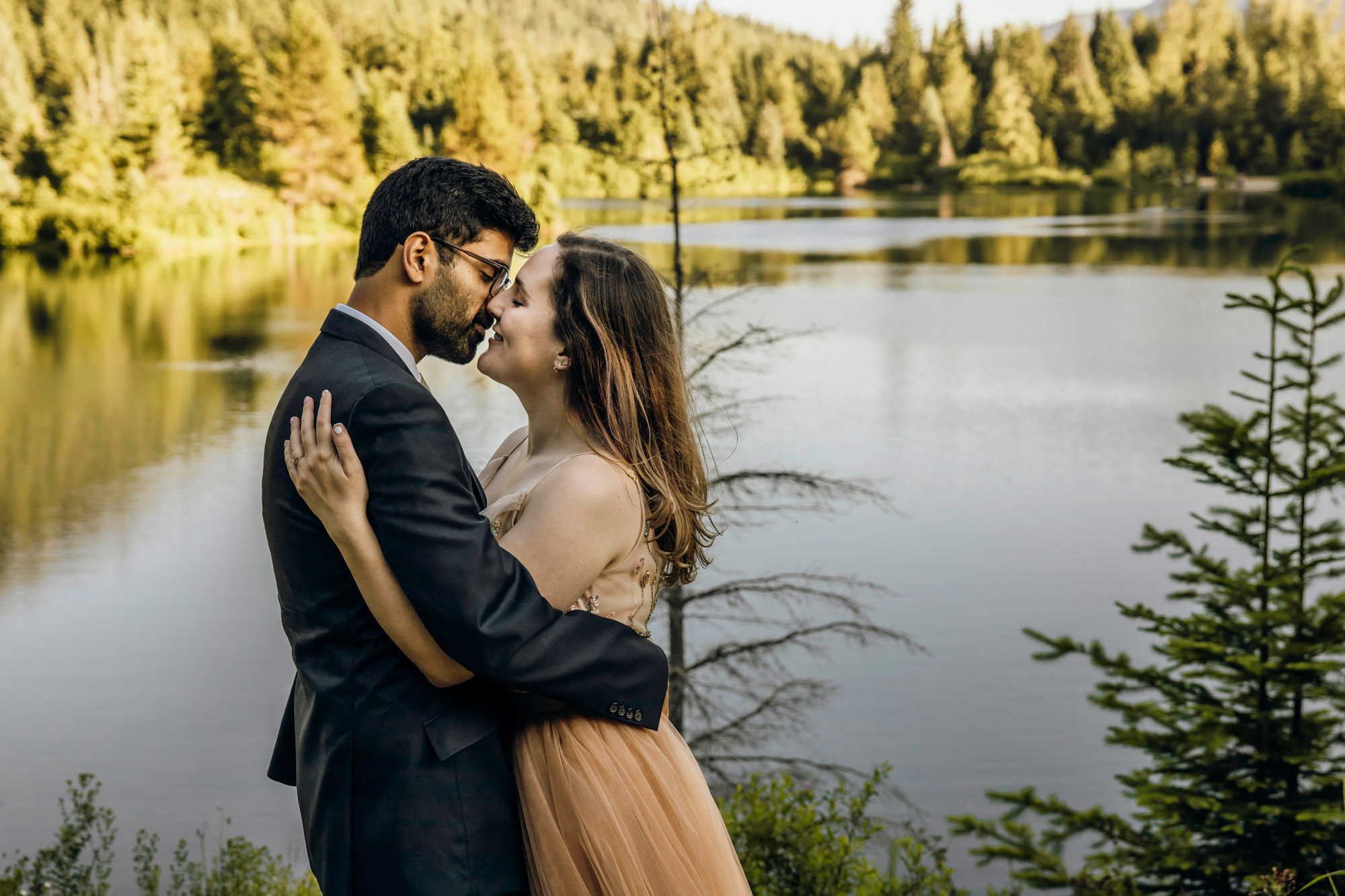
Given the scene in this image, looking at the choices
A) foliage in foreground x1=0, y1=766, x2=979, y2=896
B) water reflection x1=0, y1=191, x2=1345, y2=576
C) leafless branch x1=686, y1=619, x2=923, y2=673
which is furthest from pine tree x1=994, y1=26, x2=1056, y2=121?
foliage in foreground x1=0, y1=766, x2=979, y2=896

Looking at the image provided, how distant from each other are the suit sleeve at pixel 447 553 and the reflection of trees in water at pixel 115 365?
15133mm

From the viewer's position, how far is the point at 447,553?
1517 mm

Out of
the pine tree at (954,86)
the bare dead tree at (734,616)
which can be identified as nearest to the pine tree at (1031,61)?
the pine tree at (954,86)

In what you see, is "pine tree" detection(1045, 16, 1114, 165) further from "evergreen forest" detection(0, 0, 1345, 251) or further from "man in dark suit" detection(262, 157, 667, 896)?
"man in dark suit" detection(262, 157, 667, 896)

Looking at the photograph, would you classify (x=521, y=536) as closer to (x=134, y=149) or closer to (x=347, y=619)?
(x=347, y=619)

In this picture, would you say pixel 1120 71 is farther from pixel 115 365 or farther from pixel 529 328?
pixel 529 328

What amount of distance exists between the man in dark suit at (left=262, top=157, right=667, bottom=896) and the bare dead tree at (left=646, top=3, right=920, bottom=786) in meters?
3.95

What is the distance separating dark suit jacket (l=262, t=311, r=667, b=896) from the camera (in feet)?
5.03

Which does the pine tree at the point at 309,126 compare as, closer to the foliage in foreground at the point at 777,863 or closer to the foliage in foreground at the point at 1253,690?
the foliage in foreground at the point at 777,863

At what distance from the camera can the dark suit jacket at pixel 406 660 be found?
1.53 metres

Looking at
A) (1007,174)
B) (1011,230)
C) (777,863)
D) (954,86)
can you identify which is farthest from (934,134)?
(777,863)

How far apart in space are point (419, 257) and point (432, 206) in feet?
0.26

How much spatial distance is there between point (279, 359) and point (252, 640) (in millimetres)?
12238

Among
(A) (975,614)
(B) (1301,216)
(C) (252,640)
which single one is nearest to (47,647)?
(C) (252,640)
